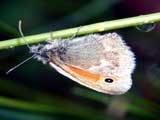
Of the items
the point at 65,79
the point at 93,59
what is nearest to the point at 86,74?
the point at 93,59

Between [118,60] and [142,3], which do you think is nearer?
[118,60]

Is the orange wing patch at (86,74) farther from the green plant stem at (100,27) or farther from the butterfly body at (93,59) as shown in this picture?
the green plant stem at (100,27)

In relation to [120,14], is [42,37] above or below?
below

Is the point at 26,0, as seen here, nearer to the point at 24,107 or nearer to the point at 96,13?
the point at 96,13

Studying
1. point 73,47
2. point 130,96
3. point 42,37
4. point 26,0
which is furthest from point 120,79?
point 26,0

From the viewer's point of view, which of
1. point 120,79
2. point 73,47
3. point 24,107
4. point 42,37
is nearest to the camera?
point 42,37

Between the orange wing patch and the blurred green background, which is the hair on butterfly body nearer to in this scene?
the orange wing patch

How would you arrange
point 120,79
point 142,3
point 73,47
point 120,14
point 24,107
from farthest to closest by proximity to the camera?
point 120,14 < point 142,3 < point 24,107 < point 73,47 < point 120,79

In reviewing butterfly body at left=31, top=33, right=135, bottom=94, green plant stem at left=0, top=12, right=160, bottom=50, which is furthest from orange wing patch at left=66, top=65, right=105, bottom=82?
green plant stem at left=0, top=12, right=160, bottom=50
